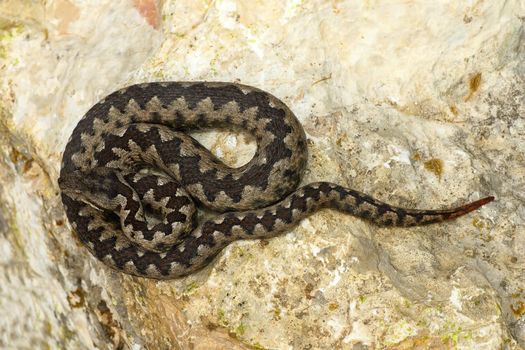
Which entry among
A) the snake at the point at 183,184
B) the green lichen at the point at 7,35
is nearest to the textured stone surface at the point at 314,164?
the green lichen at the point at 7,35

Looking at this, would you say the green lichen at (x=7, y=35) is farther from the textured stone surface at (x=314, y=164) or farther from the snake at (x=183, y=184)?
the snake at (x=183, y=184)

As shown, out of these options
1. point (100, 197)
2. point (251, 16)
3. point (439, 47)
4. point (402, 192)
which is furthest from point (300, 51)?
point (100, 197)

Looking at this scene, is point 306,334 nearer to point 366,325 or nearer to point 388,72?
point 366,325

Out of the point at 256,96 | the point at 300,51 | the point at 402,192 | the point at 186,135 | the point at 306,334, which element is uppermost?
the point at 300,51

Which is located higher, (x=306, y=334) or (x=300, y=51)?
(x=300, y=51)

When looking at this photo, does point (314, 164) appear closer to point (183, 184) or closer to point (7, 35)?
point (183, 184)

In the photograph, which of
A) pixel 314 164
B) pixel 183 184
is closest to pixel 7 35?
pixel 183 184

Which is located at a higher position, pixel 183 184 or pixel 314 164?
pixel 314 164
